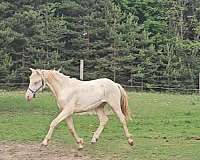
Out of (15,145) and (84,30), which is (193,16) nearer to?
(84,30)

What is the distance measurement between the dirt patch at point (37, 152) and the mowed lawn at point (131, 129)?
0.31 meters

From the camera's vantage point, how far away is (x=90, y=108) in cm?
886

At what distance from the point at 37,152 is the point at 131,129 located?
3524mm

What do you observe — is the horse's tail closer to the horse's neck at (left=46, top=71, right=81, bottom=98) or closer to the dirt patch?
the horse's neck at (left=46, top=71, right=81, bottom=98)

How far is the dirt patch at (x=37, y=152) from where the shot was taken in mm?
7953

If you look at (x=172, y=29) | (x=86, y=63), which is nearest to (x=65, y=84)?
(x=86, y=63)

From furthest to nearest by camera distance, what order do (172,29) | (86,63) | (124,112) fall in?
(172,29) → (86,63) → (124,112)

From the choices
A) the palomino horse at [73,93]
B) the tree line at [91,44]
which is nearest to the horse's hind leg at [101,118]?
the palomino horse at [73,93]

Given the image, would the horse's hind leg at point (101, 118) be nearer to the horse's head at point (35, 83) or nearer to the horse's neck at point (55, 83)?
the horse's neck at point (55, 83)

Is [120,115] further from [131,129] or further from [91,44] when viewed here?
[91,44]

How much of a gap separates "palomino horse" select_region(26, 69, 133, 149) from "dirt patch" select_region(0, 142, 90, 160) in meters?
0.25

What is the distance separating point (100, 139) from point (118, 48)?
71.0ft

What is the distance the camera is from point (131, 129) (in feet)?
37.3

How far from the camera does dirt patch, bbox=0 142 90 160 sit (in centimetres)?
795
